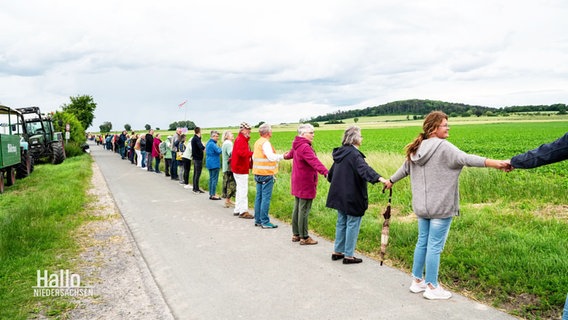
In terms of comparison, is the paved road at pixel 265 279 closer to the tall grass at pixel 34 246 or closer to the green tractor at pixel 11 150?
the tall grass at pixel 34 246

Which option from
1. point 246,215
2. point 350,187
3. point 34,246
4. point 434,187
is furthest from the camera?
point 246,215

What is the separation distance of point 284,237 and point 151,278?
104 inches

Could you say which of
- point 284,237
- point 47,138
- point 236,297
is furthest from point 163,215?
point 47,138

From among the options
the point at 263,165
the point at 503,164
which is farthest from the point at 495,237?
the point at 263,165

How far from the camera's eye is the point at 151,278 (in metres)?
5.50

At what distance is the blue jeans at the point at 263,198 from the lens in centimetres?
838

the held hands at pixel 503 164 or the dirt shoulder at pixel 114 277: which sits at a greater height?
the held hands at pixel 503 164

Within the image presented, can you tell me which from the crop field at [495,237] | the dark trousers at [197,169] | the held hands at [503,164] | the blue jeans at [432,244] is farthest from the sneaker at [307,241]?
the dark trousers at [197,169]

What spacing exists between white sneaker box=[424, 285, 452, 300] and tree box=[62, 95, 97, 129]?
6592cm

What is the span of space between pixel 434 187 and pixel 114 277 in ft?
13.2

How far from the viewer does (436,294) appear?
4688 millimetres

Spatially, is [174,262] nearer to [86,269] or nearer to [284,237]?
[86,269]

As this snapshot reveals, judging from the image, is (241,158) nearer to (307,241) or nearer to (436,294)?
(307,241)

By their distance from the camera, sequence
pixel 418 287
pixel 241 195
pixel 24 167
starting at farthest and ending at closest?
pixel 24 167 → pixel 241 195 → pixel 418 287
